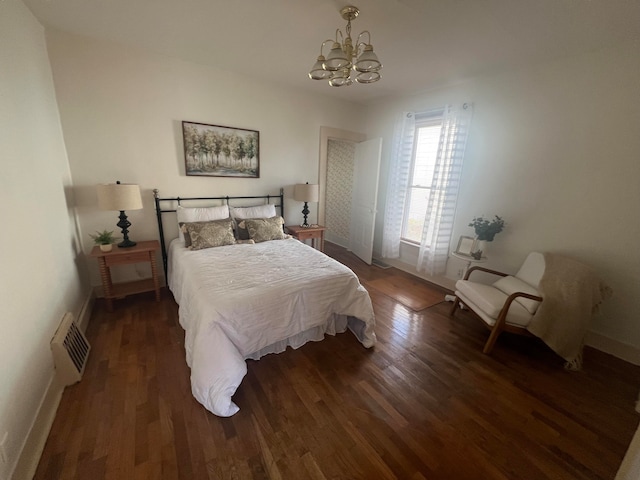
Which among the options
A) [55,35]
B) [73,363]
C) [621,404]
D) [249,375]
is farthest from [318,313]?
[55,35]

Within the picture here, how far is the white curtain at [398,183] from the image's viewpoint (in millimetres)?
3686

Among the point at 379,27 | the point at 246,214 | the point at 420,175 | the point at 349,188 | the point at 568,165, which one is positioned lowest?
the point at 246,214

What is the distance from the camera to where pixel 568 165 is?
7.89 feet

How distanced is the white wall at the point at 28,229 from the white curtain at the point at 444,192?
3.85 m

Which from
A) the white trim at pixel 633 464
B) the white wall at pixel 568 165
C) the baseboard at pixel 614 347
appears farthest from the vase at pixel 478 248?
the white trim at pixel 633 464

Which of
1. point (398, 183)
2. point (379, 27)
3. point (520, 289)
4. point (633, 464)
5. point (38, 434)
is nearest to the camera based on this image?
point (633, 464)

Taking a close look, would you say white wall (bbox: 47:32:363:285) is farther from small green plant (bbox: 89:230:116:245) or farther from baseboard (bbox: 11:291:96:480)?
baseboard (bbox: 11:291:96:480)

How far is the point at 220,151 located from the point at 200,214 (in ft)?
2.85

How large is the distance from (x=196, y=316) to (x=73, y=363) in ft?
2.97

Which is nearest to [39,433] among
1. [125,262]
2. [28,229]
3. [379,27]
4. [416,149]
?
[28,229]

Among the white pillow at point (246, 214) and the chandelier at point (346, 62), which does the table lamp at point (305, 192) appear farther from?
the chandelier at point (346, 62)

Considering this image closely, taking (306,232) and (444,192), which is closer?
(444,192)

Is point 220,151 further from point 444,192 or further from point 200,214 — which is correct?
point 444,192

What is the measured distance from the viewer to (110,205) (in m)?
2.43
